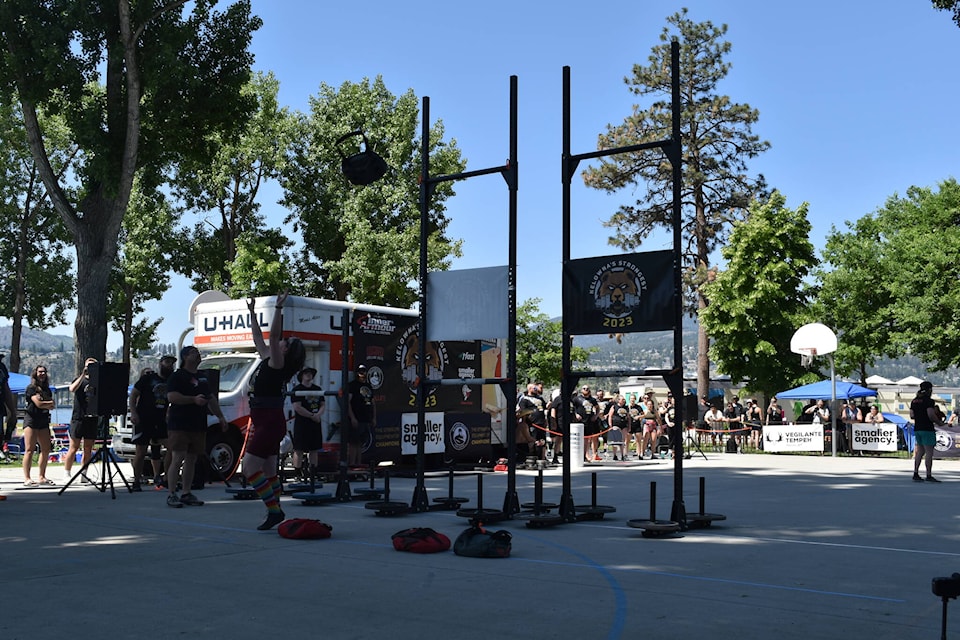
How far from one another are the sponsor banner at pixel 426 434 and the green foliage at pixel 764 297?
24.2 meters

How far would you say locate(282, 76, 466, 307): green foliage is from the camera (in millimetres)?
42312

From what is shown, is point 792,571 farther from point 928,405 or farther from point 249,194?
point 249,194

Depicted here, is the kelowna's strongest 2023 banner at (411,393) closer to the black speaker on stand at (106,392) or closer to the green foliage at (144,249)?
the black speaker on stand at (106,392)

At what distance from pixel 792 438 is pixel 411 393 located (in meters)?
15.9

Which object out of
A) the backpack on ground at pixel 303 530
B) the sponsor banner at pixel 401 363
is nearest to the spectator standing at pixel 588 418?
the sponsor banner at pixel 401 363

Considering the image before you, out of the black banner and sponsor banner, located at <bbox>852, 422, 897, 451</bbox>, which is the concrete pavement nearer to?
the black banner

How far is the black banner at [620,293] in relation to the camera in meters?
10.1

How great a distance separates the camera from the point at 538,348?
70.9 metres

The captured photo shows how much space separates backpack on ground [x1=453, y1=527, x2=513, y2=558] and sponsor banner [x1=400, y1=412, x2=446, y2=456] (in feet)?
31.5

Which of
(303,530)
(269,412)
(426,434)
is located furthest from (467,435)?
(303,530)

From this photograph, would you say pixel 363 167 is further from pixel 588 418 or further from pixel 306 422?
pixel 588 418

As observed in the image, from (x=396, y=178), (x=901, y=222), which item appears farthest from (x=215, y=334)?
(x=901, y=222)

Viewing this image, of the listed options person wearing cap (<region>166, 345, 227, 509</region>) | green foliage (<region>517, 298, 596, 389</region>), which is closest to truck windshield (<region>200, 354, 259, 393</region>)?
person wearing cap (<region>166, 345, 227, 509</region>)

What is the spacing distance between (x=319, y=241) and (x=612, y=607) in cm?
4173
